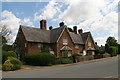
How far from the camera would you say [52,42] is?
3903cm

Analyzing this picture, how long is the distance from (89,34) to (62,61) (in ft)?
80.2

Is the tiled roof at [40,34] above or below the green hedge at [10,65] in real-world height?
above

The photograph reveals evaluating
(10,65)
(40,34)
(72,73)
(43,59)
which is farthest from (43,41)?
(72,73)

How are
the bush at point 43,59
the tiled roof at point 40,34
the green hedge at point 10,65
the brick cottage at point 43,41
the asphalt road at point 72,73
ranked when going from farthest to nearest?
the tiled roof at point 40,34 < the brick cottage at point 43,41 < the bush at point 43,59 < the green hedge at point 10,65 < the asphalt road at point 72,73

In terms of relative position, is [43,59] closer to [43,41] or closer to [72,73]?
[43,41]

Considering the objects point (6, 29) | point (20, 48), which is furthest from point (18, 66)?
point (6, 29)

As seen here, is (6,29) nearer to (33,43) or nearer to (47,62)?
(33,43)

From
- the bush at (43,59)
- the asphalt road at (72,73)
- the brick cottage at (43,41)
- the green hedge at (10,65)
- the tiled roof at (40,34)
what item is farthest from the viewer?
the tiled roof at (40,34)

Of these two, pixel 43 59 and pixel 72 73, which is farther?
pixel 43 59

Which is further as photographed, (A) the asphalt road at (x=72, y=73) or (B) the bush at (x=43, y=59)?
(B) the bush at (x=43, y=59)

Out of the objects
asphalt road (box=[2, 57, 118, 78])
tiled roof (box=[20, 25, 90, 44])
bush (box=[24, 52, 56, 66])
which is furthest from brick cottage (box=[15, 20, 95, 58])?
asphalt road (box=[2, 57, 118, 78])

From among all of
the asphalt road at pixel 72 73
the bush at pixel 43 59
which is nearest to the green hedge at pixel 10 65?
the asphalt road at pixel 72 73

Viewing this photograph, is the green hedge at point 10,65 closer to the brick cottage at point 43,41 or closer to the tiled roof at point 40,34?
the brick cottage at point 43,41

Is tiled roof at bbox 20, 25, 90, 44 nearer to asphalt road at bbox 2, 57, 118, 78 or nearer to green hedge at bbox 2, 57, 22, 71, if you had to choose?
green hedge at bbox 2, 57, 22, 71
